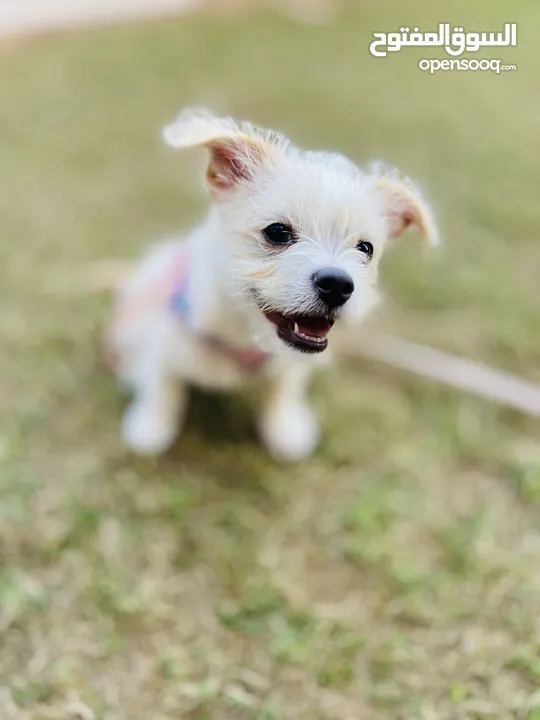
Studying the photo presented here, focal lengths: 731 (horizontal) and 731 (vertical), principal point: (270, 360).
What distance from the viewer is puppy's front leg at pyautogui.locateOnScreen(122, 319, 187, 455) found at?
1450mm

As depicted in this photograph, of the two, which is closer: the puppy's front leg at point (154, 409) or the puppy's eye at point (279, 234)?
the puppy's eye at point (279, 234)

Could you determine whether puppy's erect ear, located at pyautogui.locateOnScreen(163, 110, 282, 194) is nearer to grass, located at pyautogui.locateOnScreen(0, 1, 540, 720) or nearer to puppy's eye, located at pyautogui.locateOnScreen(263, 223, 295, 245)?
puppy's eye, located at pyautogui.locateOnScreen(263, 223, 295, 245)

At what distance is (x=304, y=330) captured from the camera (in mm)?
1126

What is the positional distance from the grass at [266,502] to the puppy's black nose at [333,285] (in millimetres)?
533

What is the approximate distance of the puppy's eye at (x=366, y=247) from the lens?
1077 mm

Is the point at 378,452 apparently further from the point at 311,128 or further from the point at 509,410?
the point at 311,128

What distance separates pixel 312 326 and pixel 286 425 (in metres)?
0.44

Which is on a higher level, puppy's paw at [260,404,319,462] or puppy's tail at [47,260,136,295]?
puppy's tail at [47,260,136,295]
